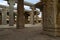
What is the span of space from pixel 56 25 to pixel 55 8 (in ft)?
2.94

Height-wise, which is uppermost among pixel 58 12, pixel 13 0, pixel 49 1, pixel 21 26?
pixel 13 0

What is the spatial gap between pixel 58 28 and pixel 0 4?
24.9 meters

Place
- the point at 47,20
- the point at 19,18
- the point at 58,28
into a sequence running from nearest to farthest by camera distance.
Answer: the point at 58,28 → the point at 47,20 → the point at 19,18

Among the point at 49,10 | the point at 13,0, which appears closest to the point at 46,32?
the point at 49,10

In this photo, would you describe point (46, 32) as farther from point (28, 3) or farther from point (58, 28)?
point (28, 3)

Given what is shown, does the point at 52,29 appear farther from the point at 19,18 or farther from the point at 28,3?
the point at 28,3

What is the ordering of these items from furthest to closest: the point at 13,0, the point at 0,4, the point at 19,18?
1. the point at 0,4
2. the point at 13,0
3. the point at 19,18

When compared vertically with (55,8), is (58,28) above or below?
below

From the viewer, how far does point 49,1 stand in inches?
300

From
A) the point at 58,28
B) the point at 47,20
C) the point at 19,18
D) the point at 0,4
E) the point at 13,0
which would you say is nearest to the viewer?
the point at 58,28

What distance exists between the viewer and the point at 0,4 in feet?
99.1

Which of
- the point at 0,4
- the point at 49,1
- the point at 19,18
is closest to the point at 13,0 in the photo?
the point at 19,18

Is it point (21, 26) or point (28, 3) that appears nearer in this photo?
point (21, 26)

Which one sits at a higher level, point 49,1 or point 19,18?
point 49,1
